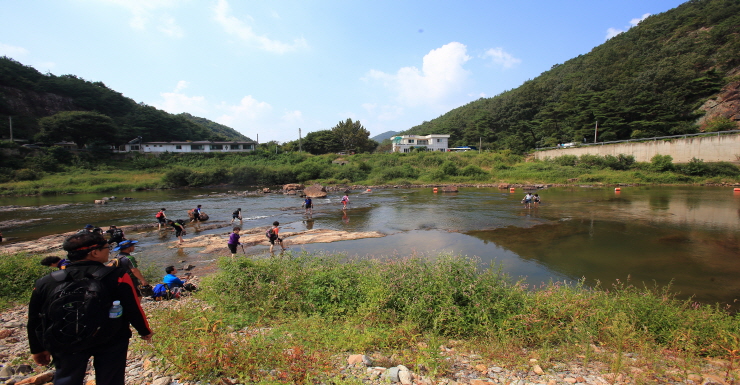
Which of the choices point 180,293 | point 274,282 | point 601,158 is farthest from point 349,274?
point 601,158

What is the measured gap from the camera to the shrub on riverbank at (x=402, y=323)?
418 centimetres

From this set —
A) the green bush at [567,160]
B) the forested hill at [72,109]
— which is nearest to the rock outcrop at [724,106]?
the green bush at [567,160]

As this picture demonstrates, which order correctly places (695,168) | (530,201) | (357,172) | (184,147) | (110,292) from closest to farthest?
(110,292)
(530,201)
(695,168)
(357,172)
(184,147)

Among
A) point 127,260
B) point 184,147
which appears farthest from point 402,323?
point 184,147

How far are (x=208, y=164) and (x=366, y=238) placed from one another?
50251mm

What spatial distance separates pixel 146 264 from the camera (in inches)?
438

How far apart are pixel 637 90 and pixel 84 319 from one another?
70426 mm

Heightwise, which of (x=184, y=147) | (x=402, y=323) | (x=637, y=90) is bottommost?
(x=402, y=323)

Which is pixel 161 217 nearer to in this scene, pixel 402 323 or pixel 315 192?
pixel 402 323

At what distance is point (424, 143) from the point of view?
75.7m

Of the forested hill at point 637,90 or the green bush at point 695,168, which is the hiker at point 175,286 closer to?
the green bush at point 695,168

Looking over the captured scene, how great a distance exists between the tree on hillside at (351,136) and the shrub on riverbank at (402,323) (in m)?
63.3

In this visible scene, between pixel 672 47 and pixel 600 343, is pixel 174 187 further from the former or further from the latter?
pixel 672 47

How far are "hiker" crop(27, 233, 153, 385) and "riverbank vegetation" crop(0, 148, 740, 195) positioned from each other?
41507 millimetres
